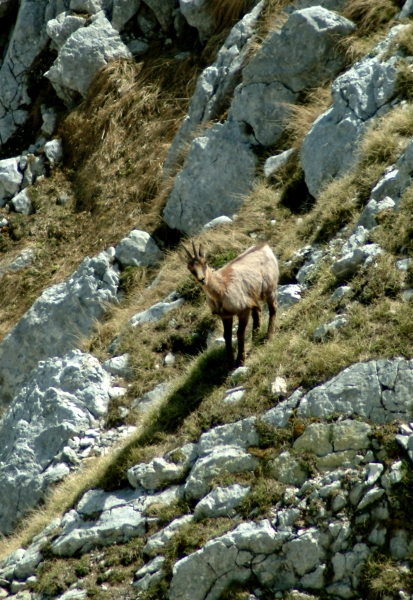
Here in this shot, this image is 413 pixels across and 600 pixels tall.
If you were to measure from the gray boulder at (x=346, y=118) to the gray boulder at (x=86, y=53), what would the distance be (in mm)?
7919

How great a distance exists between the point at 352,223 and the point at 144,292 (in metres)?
4.45

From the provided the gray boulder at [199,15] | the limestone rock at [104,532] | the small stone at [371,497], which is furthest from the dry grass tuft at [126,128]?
the small stone at [371,497]

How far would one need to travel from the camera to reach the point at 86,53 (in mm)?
19078

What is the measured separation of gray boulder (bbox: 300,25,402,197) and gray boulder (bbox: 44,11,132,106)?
7.92m

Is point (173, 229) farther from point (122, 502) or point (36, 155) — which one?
point (122, 502)

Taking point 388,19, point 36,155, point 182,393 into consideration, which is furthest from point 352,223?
point 36,155

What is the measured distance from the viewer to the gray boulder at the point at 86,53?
19062mm

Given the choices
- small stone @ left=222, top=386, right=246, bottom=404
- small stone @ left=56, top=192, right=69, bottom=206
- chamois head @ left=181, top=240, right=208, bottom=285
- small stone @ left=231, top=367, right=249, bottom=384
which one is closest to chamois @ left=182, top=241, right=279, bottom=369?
chamois head @ left=181, top=240, right=208, bottom=285

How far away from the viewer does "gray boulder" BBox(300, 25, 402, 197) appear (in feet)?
41.7

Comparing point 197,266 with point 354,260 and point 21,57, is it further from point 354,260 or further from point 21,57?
point 21,57

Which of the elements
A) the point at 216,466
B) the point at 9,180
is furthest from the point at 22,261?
the point at 216,466

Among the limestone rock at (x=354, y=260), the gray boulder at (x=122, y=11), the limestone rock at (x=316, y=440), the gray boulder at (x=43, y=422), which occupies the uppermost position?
the gray boulder at (x=122, y=11)

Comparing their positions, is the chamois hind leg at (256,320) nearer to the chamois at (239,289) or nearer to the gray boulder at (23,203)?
the chamois at (239,289)

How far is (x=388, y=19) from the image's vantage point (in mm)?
14805
